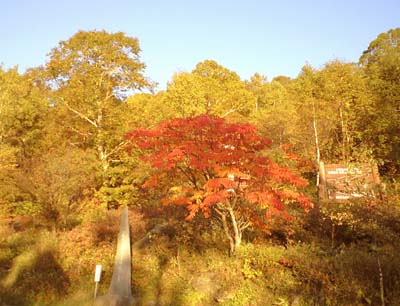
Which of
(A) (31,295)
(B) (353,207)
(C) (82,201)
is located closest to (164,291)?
(A) (31,295)

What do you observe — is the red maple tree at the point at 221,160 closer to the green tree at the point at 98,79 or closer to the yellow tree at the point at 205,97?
the green tree at the point at 98,79

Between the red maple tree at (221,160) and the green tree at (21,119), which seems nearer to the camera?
the red maple tree at (221,160)

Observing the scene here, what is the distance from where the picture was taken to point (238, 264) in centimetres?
915

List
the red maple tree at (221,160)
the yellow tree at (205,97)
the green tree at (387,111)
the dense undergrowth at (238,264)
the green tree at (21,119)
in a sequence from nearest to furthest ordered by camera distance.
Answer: the dense undergrowth at (238,264) → the red maple tree at (221,160) → the green tree at (387,111) → the green tree at (21,119) → the yellow tree at (205,97)

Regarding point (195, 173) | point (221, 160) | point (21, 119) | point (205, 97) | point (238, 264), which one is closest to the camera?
point (221, 160)

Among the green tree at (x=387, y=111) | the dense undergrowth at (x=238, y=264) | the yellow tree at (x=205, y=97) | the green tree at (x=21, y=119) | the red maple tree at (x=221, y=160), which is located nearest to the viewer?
the dense undergrowth at (x=238, y=264)

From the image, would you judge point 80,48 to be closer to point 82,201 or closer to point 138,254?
point 82,201

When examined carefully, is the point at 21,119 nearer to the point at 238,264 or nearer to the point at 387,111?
the point at 238,264

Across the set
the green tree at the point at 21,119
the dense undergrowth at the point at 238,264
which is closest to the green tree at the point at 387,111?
the dense undergrowth at the point at 238,264

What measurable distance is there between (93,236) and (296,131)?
45.4 feet

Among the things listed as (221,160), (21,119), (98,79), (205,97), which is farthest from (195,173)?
(21,119)

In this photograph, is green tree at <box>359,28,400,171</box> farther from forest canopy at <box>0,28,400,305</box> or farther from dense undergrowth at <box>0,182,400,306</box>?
dense undergrowth at <box>0,182,400,306</box>

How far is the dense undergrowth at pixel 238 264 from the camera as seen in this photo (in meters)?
7.64

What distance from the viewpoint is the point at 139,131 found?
372 inches
